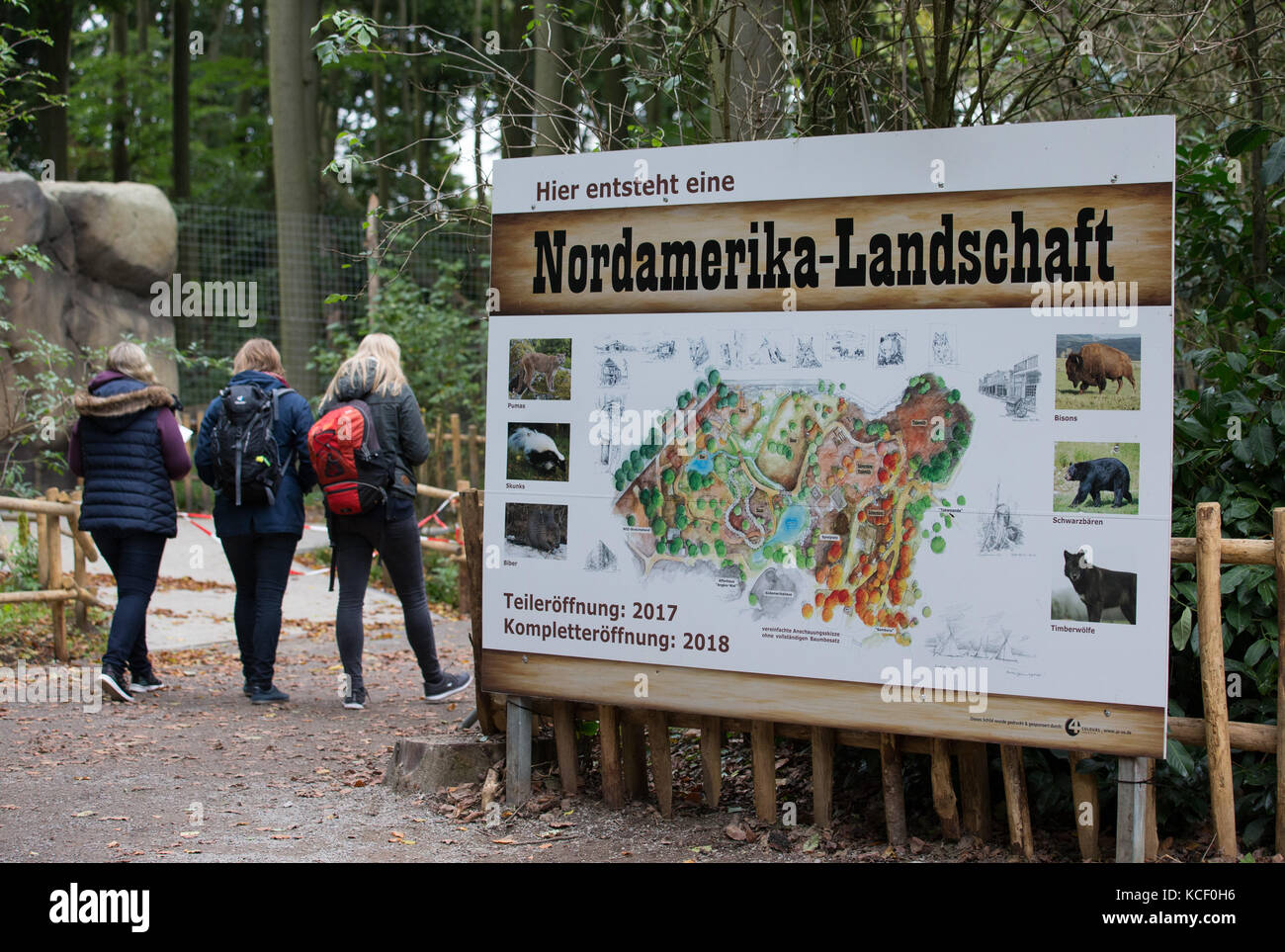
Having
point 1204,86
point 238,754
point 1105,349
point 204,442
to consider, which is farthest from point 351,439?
point 1204,86

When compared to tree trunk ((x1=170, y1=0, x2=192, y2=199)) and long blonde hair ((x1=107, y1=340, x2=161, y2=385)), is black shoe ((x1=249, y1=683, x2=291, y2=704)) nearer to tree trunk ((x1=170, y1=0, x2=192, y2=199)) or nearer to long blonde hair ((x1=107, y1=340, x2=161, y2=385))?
long blonde hair ((x1=107, y1=340, x2=161, y2=385))

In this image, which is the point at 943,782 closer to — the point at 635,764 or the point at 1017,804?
the point at 1017,804

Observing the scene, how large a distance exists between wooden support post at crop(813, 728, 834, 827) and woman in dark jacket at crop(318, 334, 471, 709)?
8.83ft

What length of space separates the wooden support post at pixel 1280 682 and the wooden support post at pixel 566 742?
2516 mm

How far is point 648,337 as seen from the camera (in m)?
4.47

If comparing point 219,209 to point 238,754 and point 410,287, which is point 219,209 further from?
point 238,754

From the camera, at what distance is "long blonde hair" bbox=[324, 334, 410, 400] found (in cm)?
629

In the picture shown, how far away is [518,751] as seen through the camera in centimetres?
493

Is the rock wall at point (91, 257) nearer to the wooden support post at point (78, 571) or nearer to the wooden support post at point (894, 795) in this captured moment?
the wooden support post at point (78, 571)

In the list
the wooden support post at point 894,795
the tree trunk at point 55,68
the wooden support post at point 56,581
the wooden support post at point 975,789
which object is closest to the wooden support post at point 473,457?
the wooden support post at point 56,581

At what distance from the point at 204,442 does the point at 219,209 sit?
10567 millimetres

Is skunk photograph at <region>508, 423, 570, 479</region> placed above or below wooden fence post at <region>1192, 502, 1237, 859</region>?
above

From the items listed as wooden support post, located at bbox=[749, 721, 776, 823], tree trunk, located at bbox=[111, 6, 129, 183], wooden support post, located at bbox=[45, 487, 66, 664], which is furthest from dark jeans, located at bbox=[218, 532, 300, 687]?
tree trunk, located at bbox=[111, 6, 129, 183]

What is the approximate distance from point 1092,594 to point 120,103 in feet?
75.9
